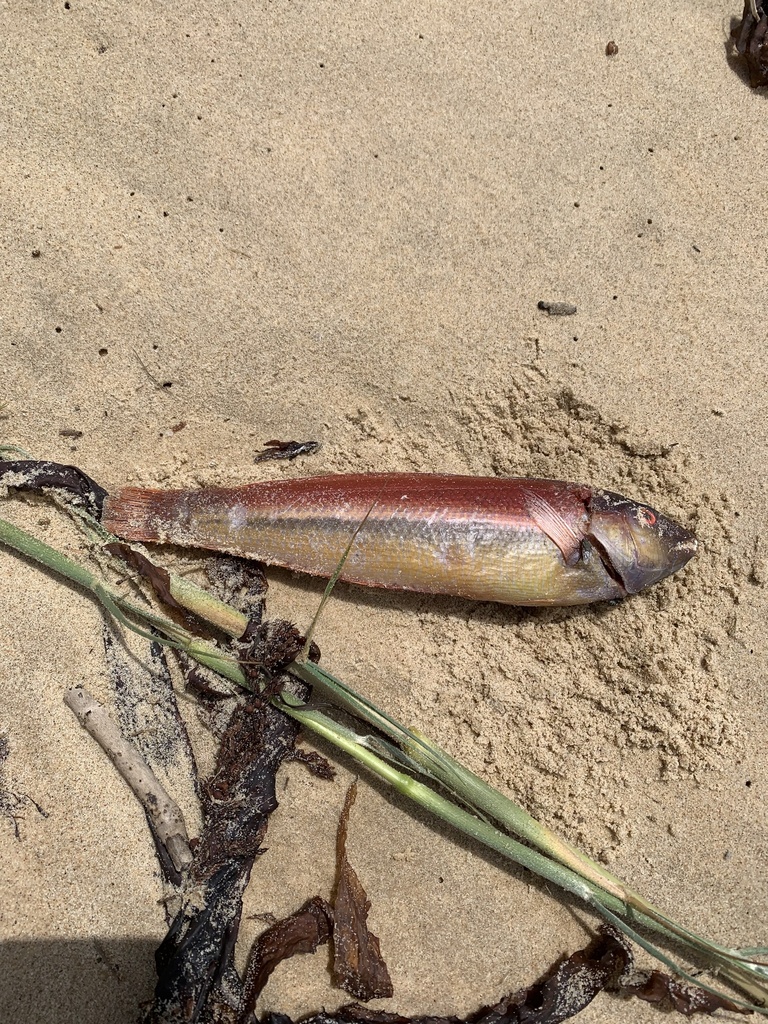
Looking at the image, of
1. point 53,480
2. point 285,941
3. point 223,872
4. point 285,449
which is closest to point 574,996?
point 285,941

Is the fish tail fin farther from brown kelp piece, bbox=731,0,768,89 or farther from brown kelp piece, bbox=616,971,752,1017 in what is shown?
brown kelp piece, bbox=731,0,768,89

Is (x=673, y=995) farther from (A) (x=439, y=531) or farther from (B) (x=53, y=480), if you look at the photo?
(B) (x=53, y=480)

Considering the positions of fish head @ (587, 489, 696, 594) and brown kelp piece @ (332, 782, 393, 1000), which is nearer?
brown kelp piece @ (332, 782, 393, 1000)

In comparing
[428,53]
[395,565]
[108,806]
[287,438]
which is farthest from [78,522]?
[428,53]

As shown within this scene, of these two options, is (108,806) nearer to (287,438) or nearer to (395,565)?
(395,565)

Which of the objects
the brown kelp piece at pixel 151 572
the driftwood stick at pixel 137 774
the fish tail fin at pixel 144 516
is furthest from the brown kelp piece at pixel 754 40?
the driftwood stick at pixel 137 774

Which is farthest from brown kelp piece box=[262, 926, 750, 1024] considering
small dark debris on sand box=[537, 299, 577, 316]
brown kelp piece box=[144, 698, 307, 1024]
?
small dark debris on sand box=[537, 299, 577, 316]
